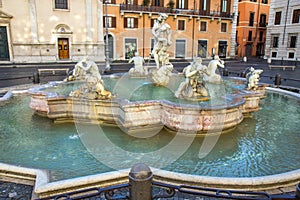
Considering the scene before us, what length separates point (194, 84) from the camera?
7.11 m

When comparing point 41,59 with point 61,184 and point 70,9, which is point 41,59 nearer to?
point 70,9

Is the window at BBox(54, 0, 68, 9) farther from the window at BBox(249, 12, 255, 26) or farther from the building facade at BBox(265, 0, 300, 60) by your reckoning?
the window at BBox(249, 12, 255, 26)

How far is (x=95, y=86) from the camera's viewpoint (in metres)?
6.83

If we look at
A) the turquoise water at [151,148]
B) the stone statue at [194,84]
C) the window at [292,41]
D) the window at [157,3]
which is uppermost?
the window at [157,3]

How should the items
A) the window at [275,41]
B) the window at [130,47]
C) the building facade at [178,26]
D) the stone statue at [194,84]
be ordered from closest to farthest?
the stone statue at [194,84] < the building facade at [178,26] < the window at [130,47] < the window at [275,41]

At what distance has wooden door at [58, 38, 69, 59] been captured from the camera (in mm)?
26991

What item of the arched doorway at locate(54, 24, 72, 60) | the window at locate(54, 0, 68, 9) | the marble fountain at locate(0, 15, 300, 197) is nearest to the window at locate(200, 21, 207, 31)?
the arched doorway at locate(54, 24, 72, 60)

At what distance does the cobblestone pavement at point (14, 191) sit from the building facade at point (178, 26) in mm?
Result: 25743

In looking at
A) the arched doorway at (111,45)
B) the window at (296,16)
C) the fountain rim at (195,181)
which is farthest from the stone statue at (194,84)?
the window at (296,16)

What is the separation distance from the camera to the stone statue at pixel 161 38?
10898mm

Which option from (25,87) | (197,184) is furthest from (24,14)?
(197,184)

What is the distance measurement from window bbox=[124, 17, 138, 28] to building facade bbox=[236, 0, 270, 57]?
65.9ft

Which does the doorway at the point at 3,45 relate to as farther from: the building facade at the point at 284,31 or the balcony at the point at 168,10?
the building facade at the point at 284,31

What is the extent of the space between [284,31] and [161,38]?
29789 millimetres
